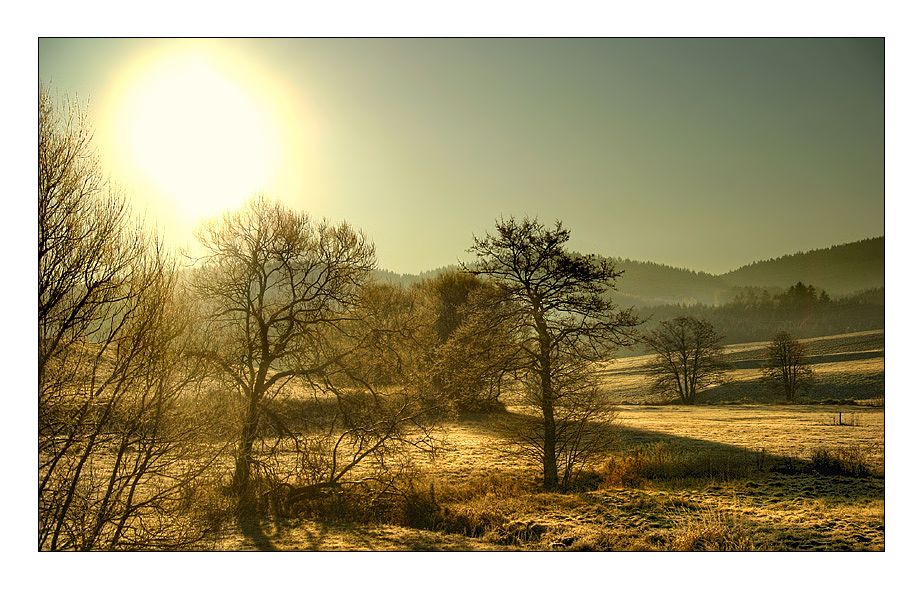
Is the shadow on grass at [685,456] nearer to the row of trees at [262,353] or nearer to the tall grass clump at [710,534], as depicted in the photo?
the row of trees at [262,353]

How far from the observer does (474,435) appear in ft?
18.6

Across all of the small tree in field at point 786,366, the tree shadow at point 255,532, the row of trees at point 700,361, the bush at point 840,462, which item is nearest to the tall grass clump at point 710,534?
the bush at point 840,462

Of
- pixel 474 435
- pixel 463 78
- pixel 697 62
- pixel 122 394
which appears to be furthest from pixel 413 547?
pixel 697 62

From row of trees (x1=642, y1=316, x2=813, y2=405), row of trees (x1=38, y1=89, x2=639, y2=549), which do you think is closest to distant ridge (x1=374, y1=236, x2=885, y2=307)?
row of trees (x1=38, y1=89, x2=639, y2=549)

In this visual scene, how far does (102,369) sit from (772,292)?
6.49 m

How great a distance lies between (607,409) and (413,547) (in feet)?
7.73

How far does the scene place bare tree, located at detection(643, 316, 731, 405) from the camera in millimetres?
5828

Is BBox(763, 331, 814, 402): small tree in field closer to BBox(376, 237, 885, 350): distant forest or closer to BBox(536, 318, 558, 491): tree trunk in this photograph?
BBox(376, 237, 885, 350): distant forest

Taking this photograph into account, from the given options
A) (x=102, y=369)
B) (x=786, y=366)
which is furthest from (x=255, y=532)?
(x=786, y=366)

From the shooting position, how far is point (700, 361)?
5969 mm

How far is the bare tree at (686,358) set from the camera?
19.1 feet

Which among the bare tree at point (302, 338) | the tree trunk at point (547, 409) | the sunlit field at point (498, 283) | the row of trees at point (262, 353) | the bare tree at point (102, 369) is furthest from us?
the tree trunk at point (547, 409)

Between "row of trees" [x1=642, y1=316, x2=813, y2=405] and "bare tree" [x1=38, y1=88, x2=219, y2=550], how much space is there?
15.5ft

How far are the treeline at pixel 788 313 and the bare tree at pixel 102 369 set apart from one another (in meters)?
4.71
